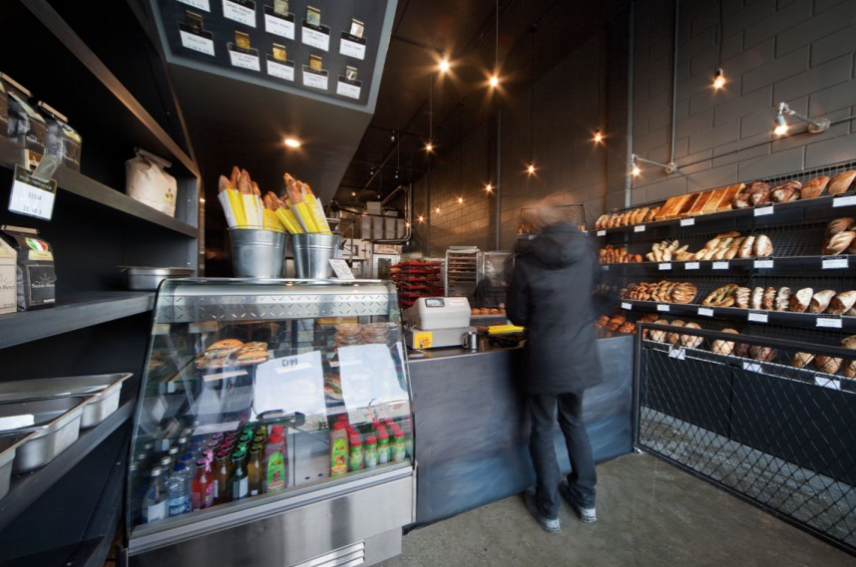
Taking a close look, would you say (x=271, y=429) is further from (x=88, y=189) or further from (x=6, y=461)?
(x=88, y=189)

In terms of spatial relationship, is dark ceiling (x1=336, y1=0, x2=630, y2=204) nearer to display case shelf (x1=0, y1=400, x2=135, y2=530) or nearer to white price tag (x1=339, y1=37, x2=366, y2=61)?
white price tag (x1=339, y1=37, x2=366, y2=61)

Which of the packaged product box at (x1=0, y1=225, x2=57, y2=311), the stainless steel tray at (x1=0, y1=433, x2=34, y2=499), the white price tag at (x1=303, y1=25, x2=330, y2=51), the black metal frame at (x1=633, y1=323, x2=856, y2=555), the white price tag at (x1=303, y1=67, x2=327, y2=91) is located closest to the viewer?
the stainless steel tray at (x1=0, y1=433, x2=34, y2=499)

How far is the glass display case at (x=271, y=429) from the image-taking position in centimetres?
101

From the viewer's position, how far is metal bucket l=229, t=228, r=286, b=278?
117 centimetres

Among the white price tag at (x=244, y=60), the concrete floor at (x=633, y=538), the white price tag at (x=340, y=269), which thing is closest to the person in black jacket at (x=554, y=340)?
the concrete floor at (x=633, y=538)

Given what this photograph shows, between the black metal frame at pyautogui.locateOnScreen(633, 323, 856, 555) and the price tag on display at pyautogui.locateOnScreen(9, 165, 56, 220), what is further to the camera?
the black metal frame at pyautogui.locateOnScreen(633, 323, 856, 555)

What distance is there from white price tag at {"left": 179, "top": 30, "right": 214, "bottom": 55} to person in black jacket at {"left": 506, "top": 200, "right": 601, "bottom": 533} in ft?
5.70

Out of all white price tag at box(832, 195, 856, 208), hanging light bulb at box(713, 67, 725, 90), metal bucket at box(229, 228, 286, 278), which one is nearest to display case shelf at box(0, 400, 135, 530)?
metal bucket at box(229, 228, 286, 278)

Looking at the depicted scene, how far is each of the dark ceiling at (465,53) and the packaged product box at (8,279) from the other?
444cm

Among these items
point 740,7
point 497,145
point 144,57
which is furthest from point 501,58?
point 144,57

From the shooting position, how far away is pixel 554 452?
1.82 metres

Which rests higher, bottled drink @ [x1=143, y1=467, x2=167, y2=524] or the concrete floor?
bottled drink @ [x1=143, y1=467, x2=167, y2=524]

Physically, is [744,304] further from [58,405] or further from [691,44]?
[58,405]

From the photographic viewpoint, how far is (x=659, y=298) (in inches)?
131
